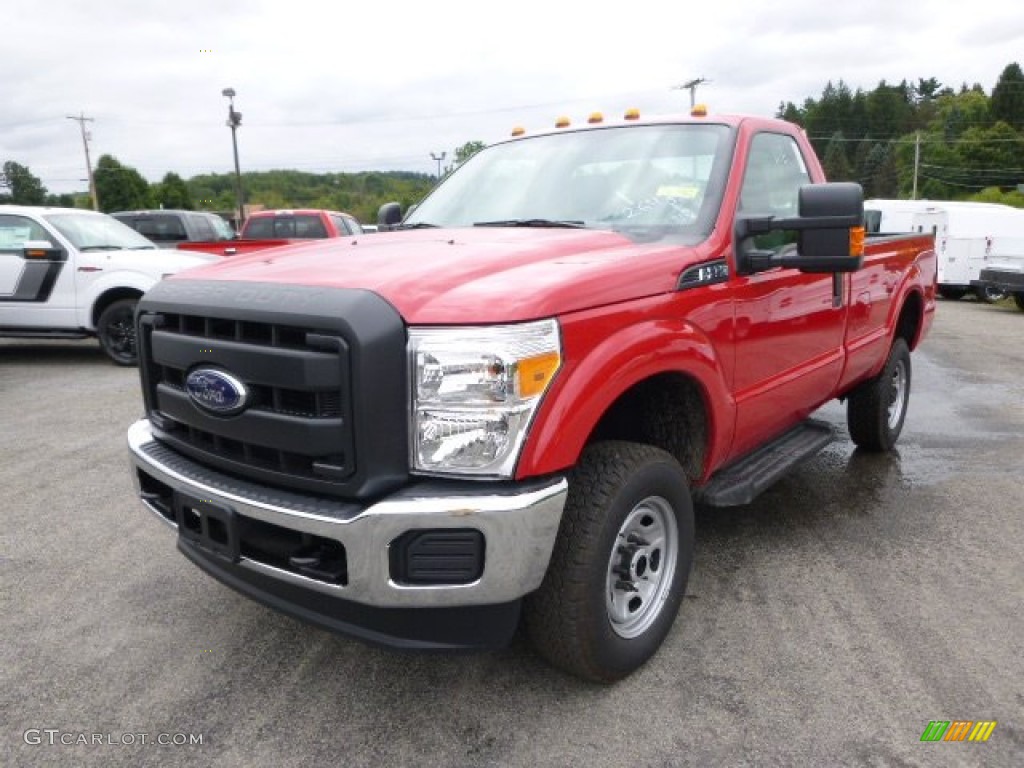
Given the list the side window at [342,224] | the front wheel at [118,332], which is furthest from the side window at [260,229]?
the front wheel at [118,332]

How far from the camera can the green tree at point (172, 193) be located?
91.9m

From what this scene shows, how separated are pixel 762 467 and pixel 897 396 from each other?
98.1 inches

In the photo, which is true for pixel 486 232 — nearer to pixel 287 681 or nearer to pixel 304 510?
pixel 304 510

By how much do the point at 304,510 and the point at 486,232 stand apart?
58.6 inches

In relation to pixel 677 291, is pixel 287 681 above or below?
below

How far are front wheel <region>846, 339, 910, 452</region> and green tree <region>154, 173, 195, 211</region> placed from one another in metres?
95.4

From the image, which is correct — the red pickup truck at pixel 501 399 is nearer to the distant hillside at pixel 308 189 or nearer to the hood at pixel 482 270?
the hood at pixel 482 270

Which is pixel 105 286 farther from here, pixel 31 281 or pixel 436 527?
pixel 436 527

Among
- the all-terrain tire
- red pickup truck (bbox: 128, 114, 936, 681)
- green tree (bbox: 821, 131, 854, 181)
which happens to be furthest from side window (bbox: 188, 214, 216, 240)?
green tree (bbox: 821, 131, 854, 181)

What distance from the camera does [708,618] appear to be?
3.24 metres

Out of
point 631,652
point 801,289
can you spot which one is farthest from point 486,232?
point 631,652

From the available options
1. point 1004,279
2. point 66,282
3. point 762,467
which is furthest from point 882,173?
point 762,467

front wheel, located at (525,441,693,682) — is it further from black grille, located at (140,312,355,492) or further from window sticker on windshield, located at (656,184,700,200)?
window sticker on windshield, located at (656,184,700,200)

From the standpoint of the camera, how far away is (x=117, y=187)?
90.4m
